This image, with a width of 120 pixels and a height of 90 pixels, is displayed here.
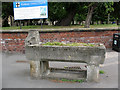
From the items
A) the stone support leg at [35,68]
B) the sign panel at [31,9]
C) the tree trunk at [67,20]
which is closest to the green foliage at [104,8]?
the tree trunk at [67,20]

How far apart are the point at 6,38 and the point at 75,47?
6.15 meters

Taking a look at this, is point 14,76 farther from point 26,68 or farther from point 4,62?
point 4,62

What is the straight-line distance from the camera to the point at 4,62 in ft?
24.3

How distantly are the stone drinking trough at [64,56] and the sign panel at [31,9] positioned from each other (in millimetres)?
4808

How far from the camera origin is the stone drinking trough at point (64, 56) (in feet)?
15.2

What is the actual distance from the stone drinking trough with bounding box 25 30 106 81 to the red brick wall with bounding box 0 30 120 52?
13.6ft

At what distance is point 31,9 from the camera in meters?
9.52

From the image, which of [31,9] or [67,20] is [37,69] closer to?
[31,9]

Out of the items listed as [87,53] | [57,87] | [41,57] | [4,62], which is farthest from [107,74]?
[4,62]

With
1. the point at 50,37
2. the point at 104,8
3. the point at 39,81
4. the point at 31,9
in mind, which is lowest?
the point at 39,81

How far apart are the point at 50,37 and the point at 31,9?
2.30 meters

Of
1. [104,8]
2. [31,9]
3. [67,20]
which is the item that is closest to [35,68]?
[31,9]

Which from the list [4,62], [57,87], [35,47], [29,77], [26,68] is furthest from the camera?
[4,62]

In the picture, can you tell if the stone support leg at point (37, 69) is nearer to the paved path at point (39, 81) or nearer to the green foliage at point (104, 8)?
the paved path at point (39, 81)
